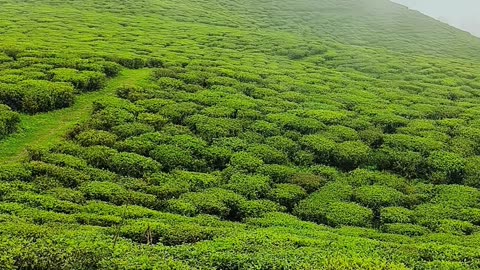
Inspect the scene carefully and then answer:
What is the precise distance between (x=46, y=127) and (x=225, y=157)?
684cm

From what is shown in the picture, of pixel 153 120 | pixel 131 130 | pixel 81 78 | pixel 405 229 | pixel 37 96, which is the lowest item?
pixel 405 229

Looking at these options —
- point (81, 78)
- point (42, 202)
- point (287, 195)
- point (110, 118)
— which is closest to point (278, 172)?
point (287, 195)

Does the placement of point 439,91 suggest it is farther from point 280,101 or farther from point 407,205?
point 407,205

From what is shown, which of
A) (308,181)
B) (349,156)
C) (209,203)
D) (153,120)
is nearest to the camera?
(209,203)

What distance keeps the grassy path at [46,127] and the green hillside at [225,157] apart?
10 centimetres

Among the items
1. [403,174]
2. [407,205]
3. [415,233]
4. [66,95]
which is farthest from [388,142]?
[66,95]

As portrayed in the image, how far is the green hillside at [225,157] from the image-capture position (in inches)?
477

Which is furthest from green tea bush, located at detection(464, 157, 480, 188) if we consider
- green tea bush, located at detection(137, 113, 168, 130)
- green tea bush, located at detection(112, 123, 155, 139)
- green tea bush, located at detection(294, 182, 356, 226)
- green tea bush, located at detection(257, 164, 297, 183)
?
green tea bush, located at detection(112, 123, 155, 139)

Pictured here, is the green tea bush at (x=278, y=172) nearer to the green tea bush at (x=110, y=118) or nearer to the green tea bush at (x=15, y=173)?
the green tea bush at (x=110, y=118)

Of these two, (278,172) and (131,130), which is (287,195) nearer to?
(278,172)

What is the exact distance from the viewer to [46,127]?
1916cm

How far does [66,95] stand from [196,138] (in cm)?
629

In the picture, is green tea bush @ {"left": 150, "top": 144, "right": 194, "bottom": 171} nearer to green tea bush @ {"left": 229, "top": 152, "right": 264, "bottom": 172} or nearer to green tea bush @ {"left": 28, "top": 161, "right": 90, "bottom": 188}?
green tea bush @ {"left": 229, "top": 152, "right": 264, "bottom": 172}

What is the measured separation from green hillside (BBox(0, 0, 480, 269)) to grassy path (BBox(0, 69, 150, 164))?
0.32ft
